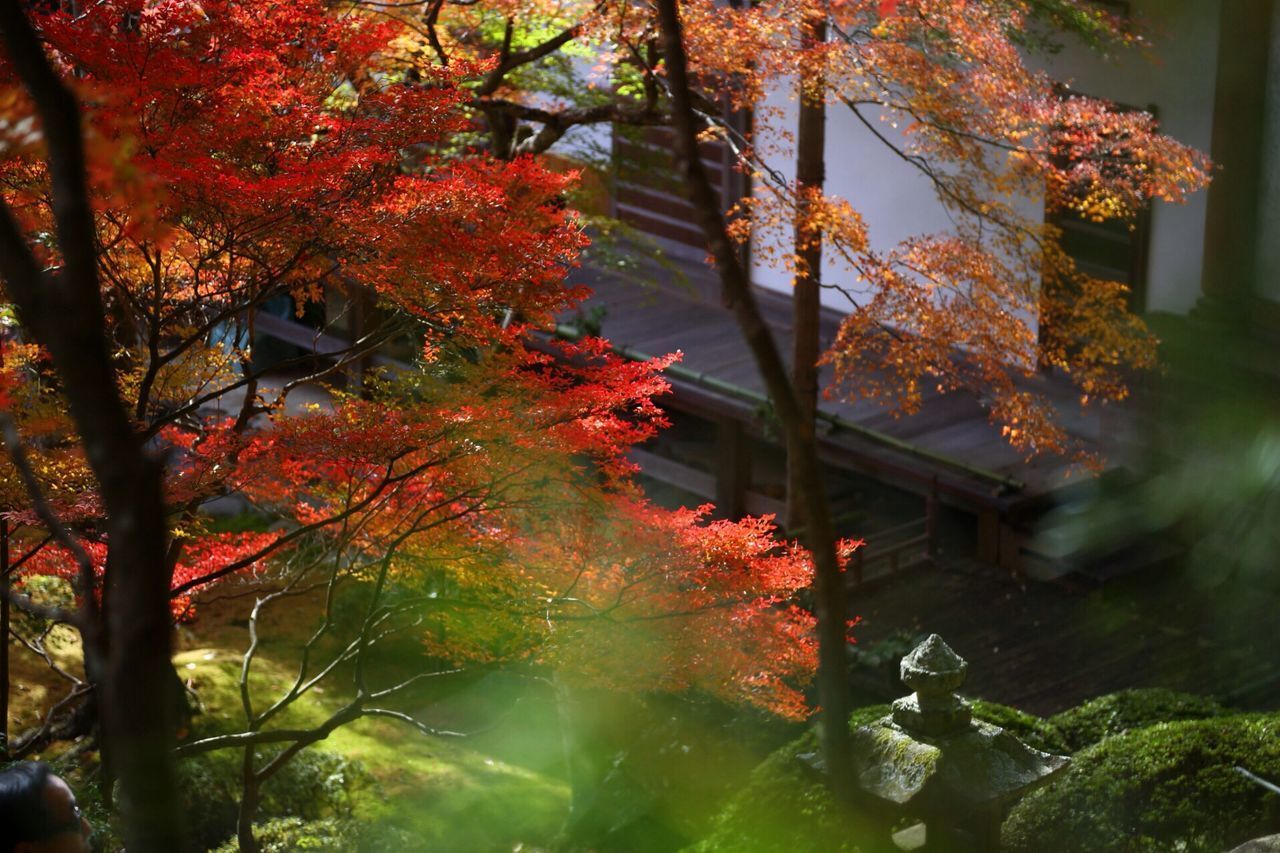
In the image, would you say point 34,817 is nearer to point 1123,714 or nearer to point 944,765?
point 944,765

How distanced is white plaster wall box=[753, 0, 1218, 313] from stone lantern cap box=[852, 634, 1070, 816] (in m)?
8.37

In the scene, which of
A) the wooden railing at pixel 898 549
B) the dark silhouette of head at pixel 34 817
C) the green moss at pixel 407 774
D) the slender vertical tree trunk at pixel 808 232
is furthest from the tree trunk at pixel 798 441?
the wooden railing at pixel 898 549

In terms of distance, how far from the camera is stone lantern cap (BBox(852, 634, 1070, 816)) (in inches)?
211

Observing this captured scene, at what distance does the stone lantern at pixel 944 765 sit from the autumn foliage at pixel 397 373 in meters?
2.11

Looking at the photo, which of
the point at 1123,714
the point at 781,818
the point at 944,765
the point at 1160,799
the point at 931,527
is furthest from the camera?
the point at 931,527

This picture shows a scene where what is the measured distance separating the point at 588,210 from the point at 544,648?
10032 millimetres

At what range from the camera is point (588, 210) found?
1698cm

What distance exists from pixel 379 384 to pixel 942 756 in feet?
13.1

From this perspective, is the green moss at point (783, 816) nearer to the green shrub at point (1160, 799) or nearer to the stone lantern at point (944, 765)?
the stone lantern at point (944, 765)

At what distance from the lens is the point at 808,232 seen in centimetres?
1159

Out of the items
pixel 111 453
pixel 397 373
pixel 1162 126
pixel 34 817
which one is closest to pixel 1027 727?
pixel 397 373

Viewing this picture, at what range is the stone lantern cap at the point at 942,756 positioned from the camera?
5.35 metres

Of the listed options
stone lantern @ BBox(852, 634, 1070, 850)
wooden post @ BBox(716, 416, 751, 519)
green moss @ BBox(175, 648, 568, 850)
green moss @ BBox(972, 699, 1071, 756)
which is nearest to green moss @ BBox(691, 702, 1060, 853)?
stone lantern @ BBox(852, 634, 1070, 850)

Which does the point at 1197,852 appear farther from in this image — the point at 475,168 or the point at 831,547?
the point at 475,168
